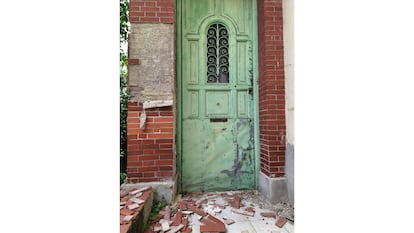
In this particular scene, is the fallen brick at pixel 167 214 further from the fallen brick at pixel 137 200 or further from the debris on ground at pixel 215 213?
the fallen brick at pixel 137 200

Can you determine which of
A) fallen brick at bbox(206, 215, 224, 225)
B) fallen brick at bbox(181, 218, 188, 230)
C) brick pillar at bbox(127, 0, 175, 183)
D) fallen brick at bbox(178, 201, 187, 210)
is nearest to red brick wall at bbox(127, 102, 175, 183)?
Answer: brick pillar at bbox(127, 0, 175, 183)

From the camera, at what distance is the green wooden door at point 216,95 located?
344 centimetres

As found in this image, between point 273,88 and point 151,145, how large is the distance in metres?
1.83

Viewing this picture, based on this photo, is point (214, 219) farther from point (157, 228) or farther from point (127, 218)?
point (127, 218)

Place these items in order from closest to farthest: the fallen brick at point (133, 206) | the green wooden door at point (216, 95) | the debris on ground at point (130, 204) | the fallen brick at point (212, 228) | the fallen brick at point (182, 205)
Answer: the debris on ground at point (130, 204), the fallen brick at point (133, 206), the fallen brick at point (212, 228), the fallen brick at point (182, 205), the green wooden door at point (216, 95)

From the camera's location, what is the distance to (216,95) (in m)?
3.46

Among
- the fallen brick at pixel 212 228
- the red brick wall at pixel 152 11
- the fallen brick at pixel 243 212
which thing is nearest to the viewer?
the fallen brick at pixel 212 228

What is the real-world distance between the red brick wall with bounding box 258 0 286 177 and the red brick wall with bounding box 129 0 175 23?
1341 mm

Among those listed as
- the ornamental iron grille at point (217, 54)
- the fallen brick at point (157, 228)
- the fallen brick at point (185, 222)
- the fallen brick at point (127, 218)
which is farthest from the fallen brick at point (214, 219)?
the ornamental iron grille at point (217, 54)

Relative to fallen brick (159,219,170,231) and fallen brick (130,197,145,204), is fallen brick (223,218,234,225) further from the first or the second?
fallen brick (130,197,145,204)

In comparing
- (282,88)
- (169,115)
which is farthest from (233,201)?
(282,88)

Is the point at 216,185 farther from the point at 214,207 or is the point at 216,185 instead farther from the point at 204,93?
the point at 204,93

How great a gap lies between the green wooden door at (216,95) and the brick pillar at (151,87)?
47cm

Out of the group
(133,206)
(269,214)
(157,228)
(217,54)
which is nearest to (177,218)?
(157,228)
